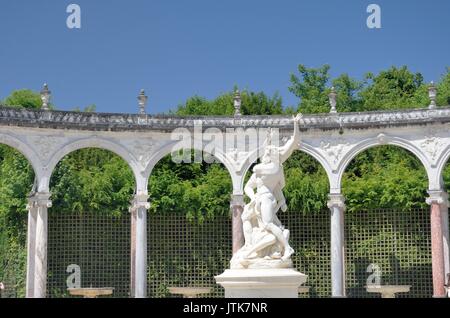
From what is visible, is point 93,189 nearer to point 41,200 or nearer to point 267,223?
point 41,200

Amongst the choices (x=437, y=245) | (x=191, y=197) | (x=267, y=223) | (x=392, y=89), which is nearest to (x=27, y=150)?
(x=191, y=197)

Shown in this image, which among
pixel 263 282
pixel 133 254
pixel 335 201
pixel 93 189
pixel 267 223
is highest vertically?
pixel 93 189

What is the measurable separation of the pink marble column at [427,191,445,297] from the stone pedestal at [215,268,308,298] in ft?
38.6

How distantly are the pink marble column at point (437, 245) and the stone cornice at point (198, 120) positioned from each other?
8.84 feet

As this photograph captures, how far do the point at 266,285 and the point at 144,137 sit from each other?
13.1 meters

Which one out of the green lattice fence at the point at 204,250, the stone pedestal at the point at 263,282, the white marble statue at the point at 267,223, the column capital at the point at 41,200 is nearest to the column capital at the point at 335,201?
the green lattice fence at the point at 204,250

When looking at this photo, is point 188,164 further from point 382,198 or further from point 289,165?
point 382,198

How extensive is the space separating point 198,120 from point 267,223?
40.0 feet

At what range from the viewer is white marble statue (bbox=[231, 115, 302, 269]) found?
16.8 metres

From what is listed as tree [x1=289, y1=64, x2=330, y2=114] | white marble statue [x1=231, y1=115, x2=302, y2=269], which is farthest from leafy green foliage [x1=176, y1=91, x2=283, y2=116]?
white marble statue [x1=231, y1=115, x2=302, y2=269]

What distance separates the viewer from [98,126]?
2788 cm

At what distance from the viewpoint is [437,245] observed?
26.9m

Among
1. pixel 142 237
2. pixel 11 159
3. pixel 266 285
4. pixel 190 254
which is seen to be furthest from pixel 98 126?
pixel 266 285

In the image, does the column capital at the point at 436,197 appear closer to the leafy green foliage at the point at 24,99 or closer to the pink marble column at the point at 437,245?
the pink marble column at the point at 437,245
